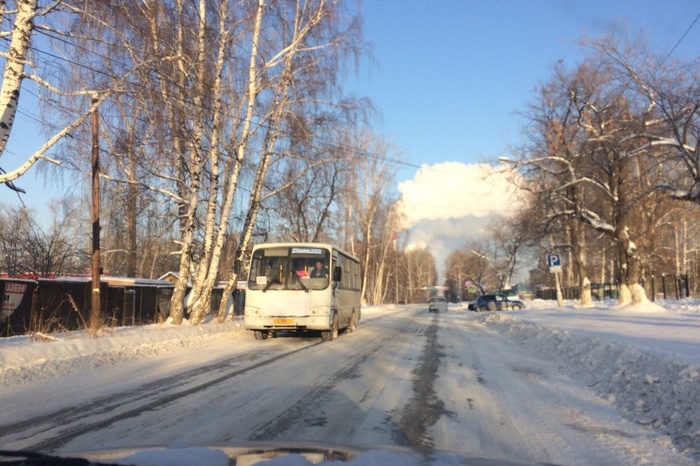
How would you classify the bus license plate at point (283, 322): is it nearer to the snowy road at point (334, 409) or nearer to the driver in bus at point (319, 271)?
the driver in bus at point (319, 271)

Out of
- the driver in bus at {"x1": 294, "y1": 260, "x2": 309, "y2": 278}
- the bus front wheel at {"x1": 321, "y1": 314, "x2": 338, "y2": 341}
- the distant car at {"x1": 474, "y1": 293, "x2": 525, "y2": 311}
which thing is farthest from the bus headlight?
the distant car at {"x1": 474, "y1": 293, "x2": 525, "y2": 311}

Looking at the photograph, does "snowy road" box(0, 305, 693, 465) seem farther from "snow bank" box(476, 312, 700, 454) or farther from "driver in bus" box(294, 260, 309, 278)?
"driver in bus" box(294, 260, 309, 278)

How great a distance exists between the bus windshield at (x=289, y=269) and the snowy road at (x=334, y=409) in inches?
169

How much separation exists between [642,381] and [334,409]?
4755 millimetres

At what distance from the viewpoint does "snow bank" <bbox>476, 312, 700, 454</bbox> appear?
19.4 ft

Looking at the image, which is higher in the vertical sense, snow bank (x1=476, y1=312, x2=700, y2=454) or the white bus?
the white bus

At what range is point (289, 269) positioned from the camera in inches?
635

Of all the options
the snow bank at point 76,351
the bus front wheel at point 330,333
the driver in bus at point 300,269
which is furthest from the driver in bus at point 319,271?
the snow bank at point 76,351

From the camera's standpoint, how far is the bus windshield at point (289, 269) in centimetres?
1597

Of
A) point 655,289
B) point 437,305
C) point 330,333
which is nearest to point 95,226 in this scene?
point 330,333

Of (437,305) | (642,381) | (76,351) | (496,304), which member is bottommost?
(437,305)

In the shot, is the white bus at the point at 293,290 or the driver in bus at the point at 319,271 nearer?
the white bus at the point at 293,290

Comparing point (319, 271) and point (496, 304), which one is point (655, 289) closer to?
point (496, 304)

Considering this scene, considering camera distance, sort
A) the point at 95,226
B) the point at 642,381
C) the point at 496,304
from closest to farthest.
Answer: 1. the point at 642,381
2. the point at 95,226
3. the point at 496,304
